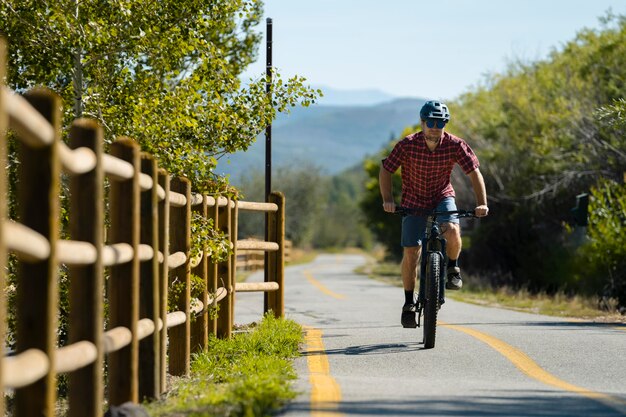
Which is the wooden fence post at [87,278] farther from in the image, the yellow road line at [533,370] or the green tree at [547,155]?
the green tree at [547,155]

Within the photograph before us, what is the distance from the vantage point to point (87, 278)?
5.97m

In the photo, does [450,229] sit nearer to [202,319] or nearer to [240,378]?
[202,319]

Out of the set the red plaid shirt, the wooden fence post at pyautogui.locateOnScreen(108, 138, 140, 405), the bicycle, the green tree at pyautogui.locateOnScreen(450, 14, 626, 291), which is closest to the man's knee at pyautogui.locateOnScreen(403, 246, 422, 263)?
the bicycle

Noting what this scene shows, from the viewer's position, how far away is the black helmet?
10023 millimetres

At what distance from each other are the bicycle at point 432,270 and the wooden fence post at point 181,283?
6.48 ft

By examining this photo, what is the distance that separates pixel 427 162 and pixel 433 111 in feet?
1.59

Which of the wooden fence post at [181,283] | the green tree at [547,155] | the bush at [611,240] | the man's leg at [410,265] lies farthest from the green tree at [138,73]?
the green tree at [547,155]

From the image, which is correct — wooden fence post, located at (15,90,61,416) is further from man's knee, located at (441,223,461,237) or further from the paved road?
man's knee, located at (441,223,461,237)

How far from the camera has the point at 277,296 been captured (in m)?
13.6

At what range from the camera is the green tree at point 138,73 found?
1071 centimetres

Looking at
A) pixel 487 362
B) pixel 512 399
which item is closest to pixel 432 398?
pixel 512 399

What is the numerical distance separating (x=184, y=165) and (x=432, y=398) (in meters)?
4.45

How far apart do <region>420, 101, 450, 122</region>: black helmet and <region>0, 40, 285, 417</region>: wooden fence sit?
2157mm

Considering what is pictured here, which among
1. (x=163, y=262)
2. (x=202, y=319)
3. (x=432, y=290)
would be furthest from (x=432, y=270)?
(x=163, y=262)
